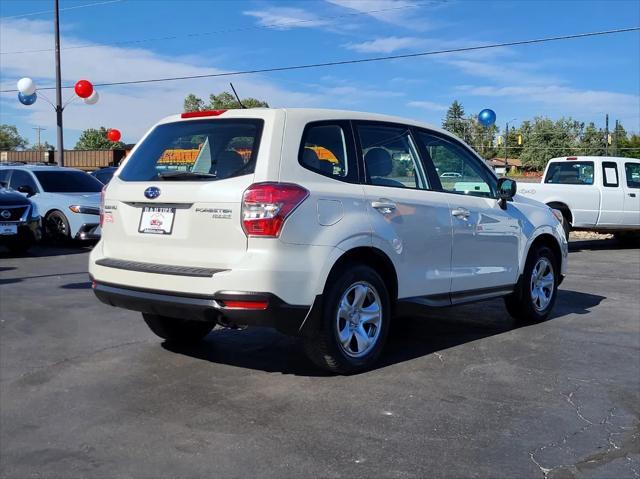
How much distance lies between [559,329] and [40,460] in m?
4.93

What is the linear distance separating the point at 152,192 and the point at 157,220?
0.20 meters

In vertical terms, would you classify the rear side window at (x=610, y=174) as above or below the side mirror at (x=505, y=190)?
above

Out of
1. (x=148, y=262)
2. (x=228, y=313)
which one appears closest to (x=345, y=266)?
(x=228, y=313)

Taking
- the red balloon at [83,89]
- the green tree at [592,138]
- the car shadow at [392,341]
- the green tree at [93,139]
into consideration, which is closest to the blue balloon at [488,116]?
the red balloon at [83,89]

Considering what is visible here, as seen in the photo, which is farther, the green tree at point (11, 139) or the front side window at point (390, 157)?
the green tree at point (11, 139)

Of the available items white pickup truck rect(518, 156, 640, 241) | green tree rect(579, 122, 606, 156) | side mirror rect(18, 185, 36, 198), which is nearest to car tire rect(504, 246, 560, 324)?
white pickup truck rect(518, 156, 640, 241)

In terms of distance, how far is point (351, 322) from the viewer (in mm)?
4980

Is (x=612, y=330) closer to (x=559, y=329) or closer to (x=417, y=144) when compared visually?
(x=559, y=329)

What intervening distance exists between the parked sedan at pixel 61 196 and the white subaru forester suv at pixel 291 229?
27.5 ft

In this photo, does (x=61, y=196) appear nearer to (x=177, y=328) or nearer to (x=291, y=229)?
(x=177, y=328)

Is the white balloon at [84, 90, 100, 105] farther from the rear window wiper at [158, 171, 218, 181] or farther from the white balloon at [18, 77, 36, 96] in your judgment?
the rear window wiper at [158, 171, 218, 181]

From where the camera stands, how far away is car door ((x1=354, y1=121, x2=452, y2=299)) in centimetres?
517

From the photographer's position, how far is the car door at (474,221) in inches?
233

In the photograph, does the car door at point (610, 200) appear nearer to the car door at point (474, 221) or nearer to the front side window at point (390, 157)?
the car door at point (474, 221)
